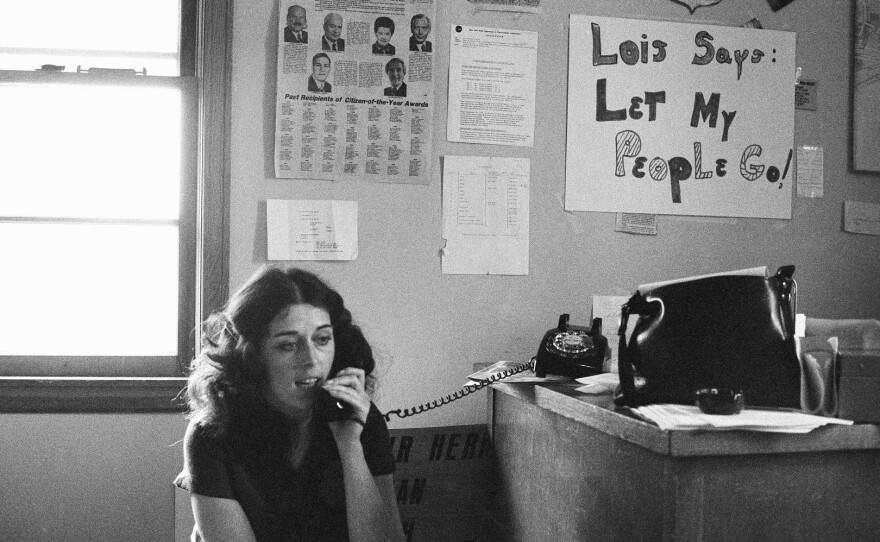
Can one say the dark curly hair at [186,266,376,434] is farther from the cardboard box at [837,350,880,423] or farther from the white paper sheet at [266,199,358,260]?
the cardboard box at [837,350,880,423]

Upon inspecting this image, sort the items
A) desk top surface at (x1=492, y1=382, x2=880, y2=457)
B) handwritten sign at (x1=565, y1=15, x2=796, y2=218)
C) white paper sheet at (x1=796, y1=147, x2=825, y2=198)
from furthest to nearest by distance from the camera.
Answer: white paper sheet at (x1=796, y1=147, x2=825, y2=198) → handwritten sign at (x1=565, y1=15, x2=796, y2=218) → desk top surface at (x1=492, y1=382, x2=880, y2=457)

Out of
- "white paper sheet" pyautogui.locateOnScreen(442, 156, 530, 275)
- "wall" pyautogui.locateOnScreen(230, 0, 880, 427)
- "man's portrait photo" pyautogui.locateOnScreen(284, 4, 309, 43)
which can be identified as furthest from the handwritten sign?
"man's portrait photo" pyautogui.locateOnScreen(284, 4, 309, 43)

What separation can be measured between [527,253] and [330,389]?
0.87 metres

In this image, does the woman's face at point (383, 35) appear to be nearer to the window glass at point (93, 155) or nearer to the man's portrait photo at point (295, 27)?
the man's portrait photo at point (295, 27)

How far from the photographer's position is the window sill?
2027 mm

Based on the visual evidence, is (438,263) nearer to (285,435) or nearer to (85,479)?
(285,435)

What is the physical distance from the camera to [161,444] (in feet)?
6.80

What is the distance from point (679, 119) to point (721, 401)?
137cm

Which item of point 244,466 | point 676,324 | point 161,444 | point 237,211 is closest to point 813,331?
point 676,324

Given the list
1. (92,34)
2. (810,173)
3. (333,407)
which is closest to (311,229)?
(333,407)

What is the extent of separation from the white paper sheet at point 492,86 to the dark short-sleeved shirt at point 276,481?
3.26 feet

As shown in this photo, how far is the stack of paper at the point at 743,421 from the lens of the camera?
1065mm

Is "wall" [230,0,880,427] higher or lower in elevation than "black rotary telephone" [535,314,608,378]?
higher

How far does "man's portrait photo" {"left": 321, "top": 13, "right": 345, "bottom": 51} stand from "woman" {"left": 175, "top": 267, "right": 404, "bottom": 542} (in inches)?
30.6
